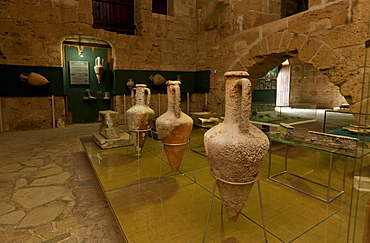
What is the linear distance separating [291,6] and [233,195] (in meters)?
7.40

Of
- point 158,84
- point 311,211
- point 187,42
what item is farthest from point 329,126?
point 187,42

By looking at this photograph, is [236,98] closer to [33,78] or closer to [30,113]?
[33,78]

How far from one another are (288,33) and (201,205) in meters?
4.01


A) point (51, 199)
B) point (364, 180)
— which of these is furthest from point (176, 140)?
point (364, 180)

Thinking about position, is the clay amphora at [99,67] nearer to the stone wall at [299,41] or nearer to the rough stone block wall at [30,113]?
the rough stone block wall at [30,113]

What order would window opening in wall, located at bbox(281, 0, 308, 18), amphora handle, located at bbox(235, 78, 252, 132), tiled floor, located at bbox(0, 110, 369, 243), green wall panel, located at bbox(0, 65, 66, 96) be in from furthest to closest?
window opening in wall, located at bbox(281, 0, 308, 18), green wall panel, located at bbox(0, 65, 66, 96), tiled floor, located at bbox(0, 110, 369, 243), amphora handle, located at bbox(235, 78, 252, 132)

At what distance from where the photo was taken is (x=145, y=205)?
7.00 ft

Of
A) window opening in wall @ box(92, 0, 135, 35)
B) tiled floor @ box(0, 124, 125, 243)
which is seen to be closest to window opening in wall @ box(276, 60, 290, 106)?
window opening in wall @ box(92, 0, 135, 35)

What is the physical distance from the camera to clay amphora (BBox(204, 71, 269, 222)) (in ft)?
4.56

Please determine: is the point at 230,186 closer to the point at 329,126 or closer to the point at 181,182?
the point at 181,182

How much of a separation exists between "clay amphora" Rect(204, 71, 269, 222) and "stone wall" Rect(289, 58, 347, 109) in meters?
9.44

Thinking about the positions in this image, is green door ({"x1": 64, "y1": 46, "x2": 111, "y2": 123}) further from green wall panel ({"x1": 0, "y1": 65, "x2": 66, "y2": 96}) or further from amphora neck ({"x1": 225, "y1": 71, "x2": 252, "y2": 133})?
amphora neck ({"x1": 225, "y1": 71, "x2": 252, "y2": 133})

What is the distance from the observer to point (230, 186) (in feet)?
5.00

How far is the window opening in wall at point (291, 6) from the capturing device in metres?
6.93
